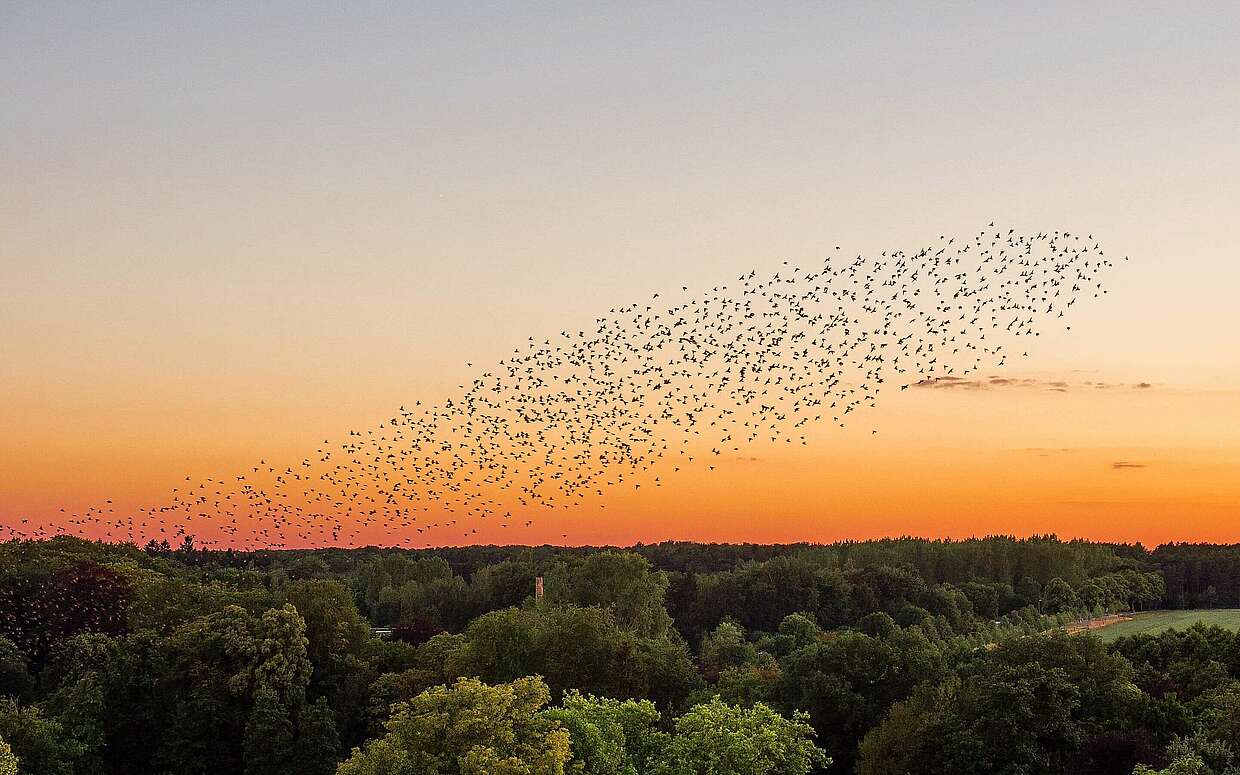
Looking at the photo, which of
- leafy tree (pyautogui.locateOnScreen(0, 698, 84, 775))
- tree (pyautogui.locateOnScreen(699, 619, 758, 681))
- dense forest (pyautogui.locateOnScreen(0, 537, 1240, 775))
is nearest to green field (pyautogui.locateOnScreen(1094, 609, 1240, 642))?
tree (pyautogui.locateOnScreen(699, 619, 758, 681))

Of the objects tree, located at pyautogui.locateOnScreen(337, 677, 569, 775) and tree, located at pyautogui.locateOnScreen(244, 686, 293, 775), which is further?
tree, located at pyautogui.locateOnScreen(244, 686, 293, 775)

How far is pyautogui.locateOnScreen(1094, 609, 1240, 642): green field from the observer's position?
461 ft

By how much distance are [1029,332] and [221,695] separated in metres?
53.9

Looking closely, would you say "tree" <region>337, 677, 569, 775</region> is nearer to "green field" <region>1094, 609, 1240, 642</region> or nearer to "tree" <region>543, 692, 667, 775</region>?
"tree" <region>543, 692, 667, 775</region>

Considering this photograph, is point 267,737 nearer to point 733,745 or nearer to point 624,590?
point 733,745

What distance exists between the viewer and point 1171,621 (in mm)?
154125

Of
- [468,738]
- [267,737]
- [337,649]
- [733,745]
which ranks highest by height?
[337,649]

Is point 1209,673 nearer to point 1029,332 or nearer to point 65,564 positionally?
point 1029,332

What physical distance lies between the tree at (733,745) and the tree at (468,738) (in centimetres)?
623

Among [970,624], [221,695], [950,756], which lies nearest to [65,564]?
[221,695]

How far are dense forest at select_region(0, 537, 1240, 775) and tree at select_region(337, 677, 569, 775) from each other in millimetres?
100

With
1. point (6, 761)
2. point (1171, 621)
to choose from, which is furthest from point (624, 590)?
point (1171, 621)

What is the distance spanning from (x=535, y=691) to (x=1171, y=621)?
419 ft

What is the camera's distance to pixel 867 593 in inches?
6073
